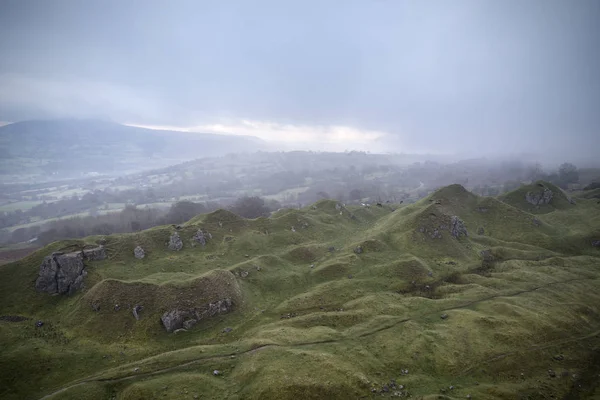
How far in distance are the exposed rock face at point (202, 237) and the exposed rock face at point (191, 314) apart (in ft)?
99.1

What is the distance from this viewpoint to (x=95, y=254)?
74.2 m

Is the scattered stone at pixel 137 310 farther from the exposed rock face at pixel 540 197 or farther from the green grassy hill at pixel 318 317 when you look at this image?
the exposed rock face at pixel 540 197

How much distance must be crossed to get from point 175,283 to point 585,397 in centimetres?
7242

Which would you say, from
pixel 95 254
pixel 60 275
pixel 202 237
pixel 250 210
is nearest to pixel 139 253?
pixel 95 254

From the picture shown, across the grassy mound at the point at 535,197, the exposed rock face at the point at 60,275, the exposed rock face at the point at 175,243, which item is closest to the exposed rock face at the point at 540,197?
the grassy mound at the point at 535,197

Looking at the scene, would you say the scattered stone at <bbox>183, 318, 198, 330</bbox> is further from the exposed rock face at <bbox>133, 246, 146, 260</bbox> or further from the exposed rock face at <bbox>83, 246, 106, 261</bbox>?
the exposed rock face at <bbox>83, 246, 106, 261</bbox>

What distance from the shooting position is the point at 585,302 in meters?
62.8

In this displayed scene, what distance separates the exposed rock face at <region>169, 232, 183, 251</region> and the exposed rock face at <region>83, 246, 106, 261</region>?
16.4 metres

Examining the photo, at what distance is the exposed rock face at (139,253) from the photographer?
7845cm

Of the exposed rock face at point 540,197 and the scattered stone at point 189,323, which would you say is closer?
the scattered stone at point 189,323

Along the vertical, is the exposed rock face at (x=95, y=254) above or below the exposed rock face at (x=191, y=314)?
above

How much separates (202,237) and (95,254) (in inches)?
1076

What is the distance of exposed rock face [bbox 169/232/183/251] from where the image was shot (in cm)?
8381

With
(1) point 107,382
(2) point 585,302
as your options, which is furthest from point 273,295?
(2) point 585,302
